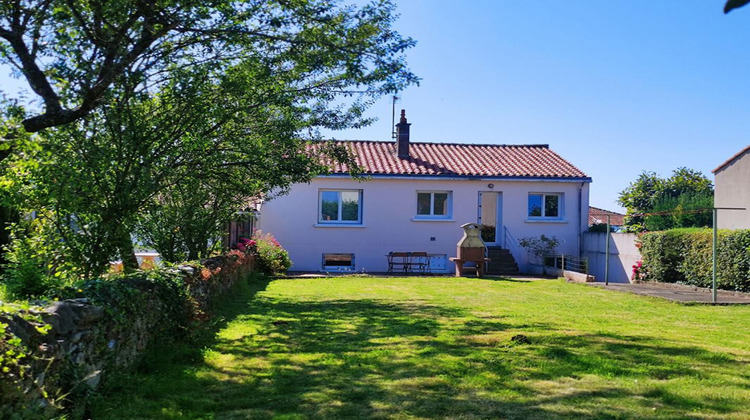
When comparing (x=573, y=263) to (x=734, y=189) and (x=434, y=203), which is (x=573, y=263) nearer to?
(x=434, y=203)

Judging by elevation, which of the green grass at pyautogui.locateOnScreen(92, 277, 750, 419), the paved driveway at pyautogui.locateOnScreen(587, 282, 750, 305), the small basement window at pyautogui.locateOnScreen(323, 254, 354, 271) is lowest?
the green grass at pyautogui.locateOnScreen(92, 277, 750, 419)

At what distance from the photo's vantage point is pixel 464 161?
2533 centimetres

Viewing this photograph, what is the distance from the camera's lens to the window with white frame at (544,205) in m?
24.4

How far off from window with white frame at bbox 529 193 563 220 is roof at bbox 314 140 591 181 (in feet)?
3.36

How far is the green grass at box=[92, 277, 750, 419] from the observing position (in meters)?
5.00

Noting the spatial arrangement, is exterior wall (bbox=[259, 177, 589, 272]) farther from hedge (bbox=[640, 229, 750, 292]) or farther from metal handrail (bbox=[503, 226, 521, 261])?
hedge (bbox=[640, 229, 750, 292])

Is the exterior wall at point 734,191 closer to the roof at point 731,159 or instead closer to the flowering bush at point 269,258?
the roof at point 731,159

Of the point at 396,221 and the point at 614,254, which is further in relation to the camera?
the point at 396,221

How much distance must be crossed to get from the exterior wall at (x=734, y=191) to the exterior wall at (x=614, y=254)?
4621mm

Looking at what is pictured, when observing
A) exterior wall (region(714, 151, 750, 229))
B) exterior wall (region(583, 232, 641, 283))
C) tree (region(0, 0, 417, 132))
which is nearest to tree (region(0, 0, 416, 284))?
tree (region(0, 0, 417, 132))

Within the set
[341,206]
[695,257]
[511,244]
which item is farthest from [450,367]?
[511,244]

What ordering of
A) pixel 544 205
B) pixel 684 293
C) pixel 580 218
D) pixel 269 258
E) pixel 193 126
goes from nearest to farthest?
pixel 193 126 < pixel 684 293 < pixel 269 258 < pixel 580 218 < pixel 544 205

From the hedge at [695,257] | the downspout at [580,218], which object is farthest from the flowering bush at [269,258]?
the downspout at [580,218]

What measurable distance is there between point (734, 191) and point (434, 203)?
10992mm
